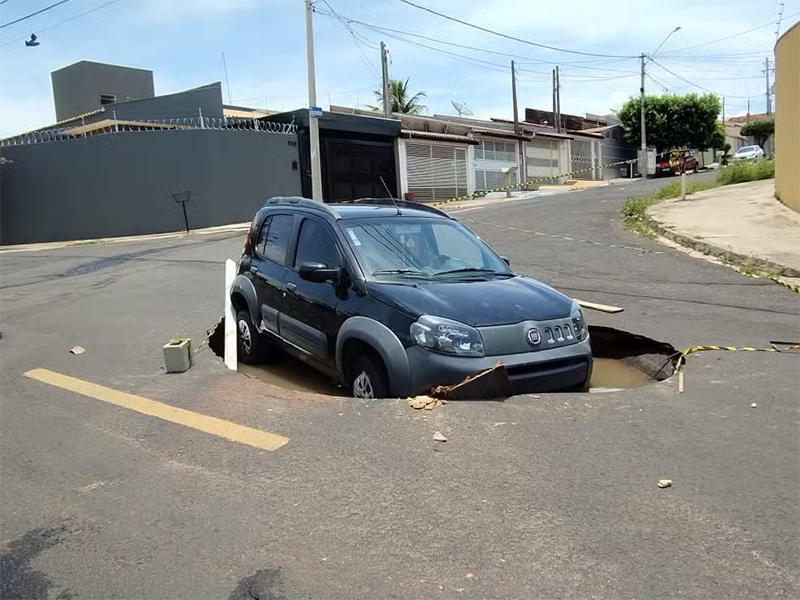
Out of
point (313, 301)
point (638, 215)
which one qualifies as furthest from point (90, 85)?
point (313, 301)

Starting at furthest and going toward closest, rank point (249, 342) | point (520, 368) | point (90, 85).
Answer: point (90, 85) → point (249, 342) → point (520, 368)

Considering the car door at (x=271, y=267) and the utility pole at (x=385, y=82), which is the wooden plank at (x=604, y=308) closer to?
the car door at (x=271, y=267)

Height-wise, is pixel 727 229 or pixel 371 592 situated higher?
pixel 727 229

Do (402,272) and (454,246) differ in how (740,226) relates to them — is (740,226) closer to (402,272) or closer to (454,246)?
(454,246)

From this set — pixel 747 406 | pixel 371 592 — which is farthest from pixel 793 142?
pixel 371 592

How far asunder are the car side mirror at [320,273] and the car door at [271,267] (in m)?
0.91

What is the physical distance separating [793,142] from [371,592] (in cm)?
1726

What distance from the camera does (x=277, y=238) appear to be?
6.79m

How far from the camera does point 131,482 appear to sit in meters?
3.90

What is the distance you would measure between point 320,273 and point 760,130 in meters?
75.0

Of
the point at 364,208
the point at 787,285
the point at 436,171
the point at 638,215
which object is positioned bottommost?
the point at 787,285

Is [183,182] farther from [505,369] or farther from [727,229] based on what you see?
[505,369]

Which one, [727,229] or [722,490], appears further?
[727,229]

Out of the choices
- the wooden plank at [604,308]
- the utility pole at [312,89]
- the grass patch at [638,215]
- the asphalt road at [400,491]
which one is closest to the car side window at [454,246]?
the asphalt road at [400,491]
